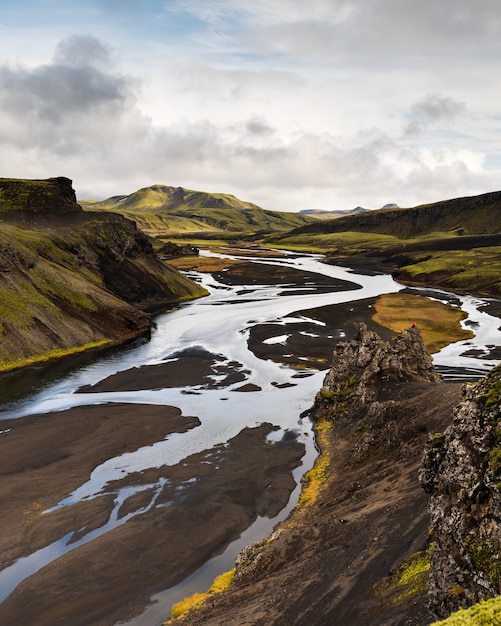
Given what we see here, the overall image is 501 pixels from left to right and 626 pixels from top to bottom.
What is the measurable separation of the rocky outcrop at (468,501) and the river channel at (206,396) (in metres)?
18.5

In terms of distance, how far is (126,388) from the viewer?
237 feet

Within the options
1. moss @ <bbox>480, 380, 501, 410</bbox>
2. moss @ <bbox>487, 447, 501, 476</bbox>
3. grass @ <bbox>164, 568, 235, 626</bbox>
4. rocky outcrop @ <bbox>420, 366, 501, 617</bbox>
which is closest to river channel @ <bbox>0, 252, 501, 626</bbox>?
grass @ <bbox>164, 568, 235, 626</bbox>

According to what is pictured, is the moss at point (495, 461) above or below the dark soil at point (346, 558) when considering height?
above

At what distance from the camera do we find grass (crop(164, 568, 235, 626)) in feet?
92.0

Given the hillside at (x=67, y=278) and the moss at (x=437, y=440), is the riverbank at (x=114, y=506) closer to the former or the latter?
the moss at (x=437, y=440)

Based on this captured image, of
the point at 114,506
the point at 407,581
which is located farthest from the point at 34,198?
the point at 407,581

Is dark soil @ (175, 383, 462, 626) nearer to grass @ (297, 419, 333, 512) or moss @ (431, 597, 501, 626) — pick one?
grass @ (297, 419, 333, 512)

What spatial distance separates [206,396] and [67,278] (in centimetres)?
6028

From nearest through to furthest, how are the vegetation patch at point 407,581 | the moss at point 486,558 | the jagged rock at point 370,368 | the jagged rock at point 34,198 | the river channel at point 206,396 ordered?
the moss at point 486,558, the vegetation patch at point 407,581, the river channel at point 206,396, the jagged rock at point 370,368, the jagged rock at point 34,198

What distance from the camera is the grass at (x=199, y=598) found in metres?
28.0

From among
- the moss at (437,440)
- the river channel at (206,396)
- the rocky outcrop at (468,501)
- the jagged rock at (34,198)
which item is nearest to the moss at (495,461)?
the rocky outcrop at (468,501)

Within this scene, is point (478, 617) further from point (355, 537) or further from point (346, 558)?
point (355, 537)

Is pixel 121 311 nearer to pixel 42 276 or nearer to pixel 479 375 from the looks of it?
pixel 42 276

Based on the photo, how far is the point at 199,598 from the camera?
29188 mm
